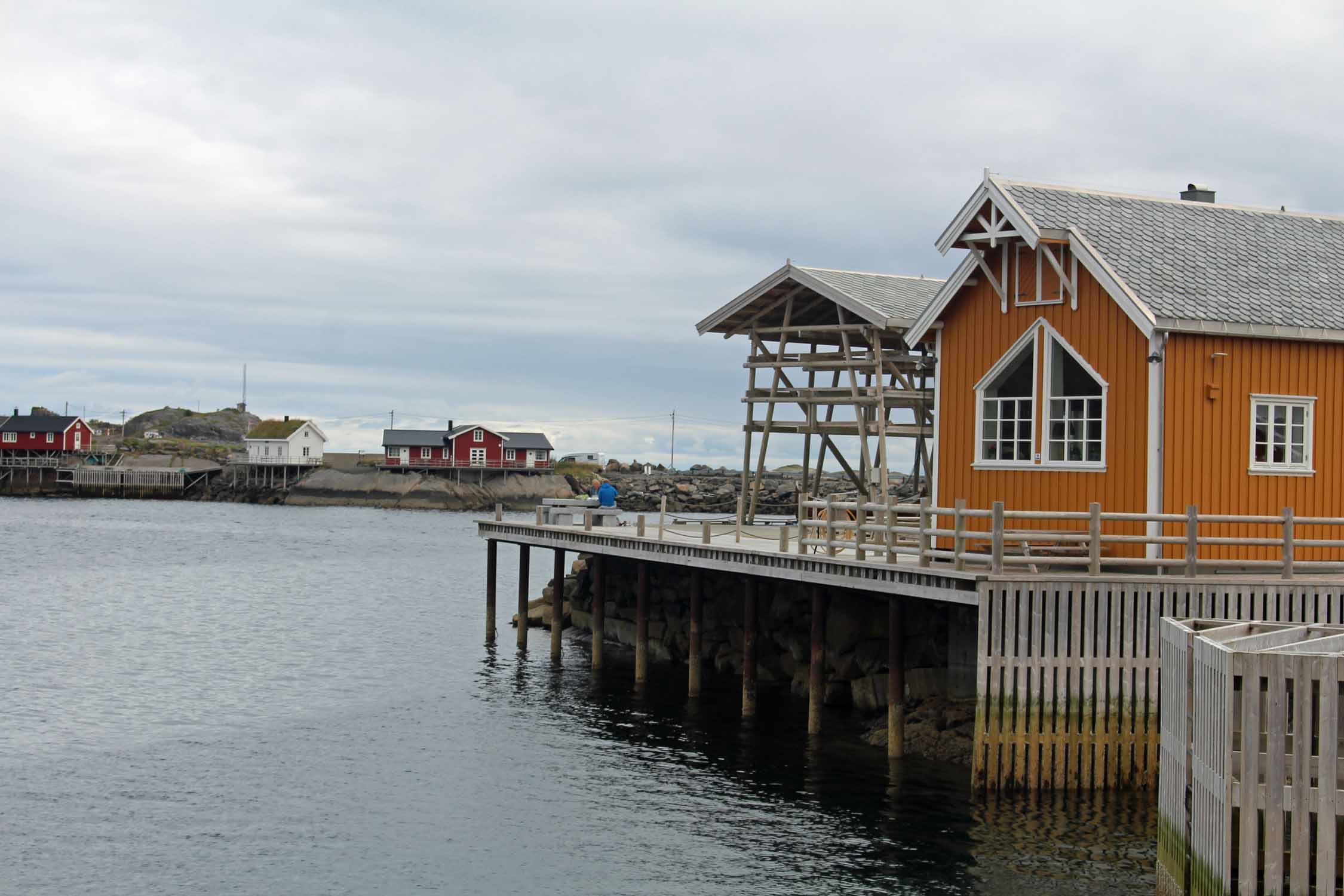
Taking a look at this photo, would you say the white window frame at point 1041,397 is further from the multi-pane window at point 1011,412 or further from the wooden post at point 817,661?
the wooden post at point 817,661

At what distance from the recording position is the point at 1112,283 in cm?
1994

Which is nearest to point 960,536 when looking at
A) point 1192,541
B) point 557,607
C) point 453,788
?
point 1192,541

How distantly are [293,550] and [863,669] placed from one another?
53976 mm

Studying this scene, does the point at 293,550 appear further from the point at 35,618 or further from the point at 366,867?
the point at 366,867

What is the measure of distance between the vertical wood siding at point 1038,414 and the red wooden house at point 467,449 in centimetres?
9781

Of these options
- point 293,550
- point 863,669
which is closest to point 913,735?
point 863,669

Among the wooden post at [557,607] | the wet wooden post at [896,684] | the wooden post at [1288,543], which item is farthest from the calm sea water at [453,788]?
the wooden post at [1288,543]

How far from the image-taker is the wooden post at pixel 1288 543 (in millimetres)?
18906

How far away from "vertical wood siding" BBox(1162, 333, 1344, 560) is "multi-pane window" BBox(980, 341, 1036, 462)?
239 centimetres

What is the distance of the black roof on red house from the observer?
136 meters

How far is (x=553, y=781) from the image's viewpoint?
2114 centimetres

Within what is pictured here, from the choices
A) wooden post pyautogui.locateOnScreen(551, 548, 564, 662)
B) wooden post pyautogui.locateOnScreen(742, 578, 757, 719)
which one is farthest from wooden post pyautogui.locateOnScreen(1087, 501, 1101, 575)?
wooden post pyautogui.locateOnScreen(551, 548, 564, 662)

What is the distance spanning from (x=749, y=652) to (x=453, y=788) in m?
7.05

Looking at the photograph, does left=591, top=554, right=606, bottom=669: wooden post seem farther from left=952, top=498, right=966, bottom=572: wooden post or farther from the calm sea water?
left=952, top=498, right=966, bottom=572: wooden post
